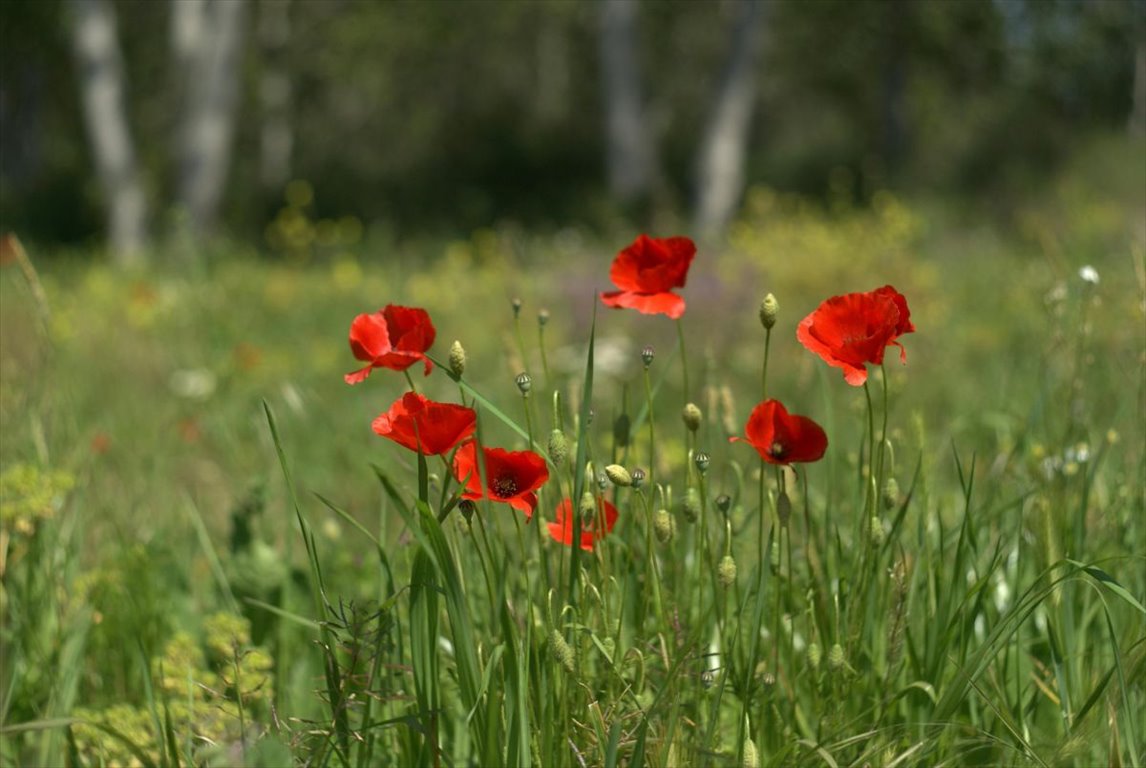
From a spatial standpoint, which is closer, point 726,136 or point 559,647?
point 559,647

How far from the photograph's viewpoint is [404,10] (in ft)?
72.0

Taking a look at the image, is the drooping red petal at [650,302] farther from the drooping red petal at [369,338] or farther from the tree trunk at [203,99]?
the tree trunk at [203,99]

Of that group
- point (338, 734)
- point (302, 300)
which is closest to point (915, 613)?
point (338, 734)

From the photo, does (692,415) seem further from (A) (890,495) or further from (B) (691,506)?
(A) (890,495)

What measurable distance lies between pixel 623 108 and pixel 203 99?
5.18 meters

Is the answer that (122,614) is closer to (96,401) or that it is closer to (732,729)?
(732,729)

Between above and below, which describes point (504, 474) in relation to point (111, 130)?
above

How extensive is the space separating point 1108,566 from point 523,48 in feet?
114

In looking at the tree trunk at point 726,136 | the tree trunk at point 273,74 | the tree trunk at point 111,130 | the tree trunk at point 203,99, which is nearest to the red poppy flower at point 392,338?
the tree trunk at point 111,130

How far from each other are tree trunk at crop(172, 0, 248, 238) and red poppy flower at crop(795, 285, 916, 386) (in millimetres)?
9641

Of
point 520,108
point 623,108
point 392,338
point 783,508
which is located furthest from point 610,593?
point 520,108

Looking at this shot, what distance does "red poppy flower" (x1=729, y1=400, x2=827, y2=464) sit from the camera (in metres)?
1.22

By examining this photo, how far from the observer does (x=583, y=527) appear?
4.43 ft

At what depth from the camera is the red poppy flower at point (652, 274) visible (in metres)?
1.36
